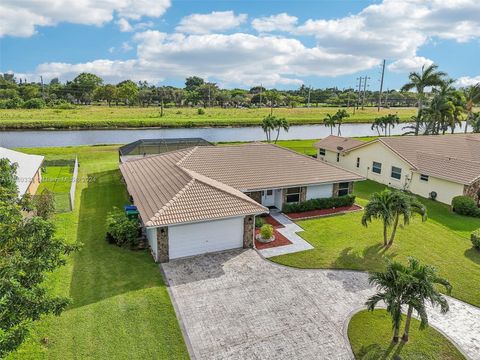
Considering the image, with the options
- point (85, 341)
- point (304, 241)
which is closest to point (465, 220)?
point (304, 241)

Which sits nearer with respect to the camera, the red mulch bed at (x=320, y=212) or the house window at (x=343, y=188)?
the red mulch bed at (x=320, y=212)

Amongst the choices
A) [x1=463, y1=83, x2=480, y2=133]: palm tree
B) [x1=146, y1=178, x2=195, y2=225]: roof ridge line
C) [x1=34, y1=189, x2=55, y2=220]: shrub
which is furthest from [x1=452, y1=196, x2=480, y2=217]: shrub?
[x1=463, y1=83, x2=480, y2=133]: palm tree

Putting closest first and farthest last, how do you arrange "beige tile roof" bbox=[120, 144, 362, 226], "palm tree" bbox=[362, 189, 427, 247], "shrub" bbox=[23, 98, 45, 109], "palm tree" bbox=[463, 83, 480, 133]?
"beige tile roof" bbox=[120, 144, 362, 226]
"palm tree" bbox=[362, 189, 427, 247]
"palm tree" bbox=[463, 83, 480, 133]
"shrub" bbox=[23, 98, 45, 109]

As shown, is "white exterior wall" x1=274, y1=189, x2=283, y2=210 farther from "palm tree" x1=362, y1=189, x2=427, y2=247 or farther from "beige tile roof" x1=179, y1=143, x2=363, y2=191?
"palm tree" x1=362, y1=189, x2=427, y2=247

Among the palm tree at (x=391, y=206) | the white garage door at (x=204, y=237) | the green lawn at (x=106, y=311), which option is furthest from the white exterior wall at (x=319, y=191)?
the green lawn at (x=106, y=311)

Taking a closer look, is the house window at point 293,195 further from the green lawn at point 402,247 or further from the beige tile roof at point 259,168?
the green lawn at point 402,247

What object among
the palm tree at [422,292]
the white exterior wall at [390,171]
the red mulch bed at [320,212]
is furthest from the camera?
the white exterior wall at [390,171]

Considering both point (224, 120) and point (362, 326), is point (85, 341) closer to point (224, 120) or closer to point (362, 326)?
point (362, 326)
